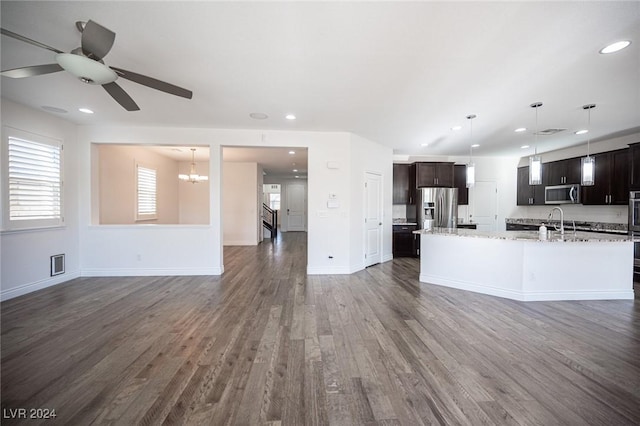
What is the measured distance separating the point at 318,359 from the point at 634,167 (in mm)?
6555

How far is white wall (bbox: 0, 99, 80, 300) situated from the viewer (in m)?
3.65

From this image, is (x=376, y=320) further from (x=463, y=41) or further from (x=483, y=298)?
(x=463, y=41)

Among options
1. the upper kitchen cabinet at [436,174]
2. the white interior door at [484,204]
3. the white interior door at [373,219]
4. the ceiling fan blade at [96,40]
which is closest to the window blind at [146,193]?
the ceiling fan blade at [96,40]

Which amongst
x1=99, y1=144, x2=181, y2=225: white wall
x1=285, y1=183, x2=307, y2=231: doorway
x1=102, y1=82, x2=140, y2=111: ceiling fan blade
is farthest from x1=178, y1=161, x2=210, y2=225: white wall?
x1=102, y1=82, x2=140, y2=111: ceiling fan blade

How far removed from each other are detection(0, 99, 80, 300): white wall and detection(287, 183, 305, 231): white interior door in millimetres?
8834

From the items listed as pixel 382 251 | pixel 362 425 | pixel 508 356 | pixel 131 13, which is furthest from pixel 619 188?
pixel 131 13

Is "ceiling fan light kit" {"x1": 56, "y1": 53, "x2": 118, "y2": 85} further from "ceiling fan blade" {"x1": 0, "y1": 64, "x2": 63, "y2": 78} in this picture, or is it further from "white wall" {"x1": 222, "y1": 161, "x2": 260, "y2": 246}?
"white wall" {"x1": 222, "y1": 161, "x2": 260, "y2": 246}

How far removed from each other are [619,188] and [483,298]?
3996mm

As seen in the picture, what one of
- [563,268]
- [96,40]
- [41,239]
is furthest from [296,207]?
[96,40]

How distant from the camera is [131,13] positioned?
1950mm

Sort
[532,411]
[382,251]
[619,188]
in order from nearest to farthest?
[532,411], [619,188], [382,251]

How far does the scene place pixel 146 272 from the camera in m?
4.97

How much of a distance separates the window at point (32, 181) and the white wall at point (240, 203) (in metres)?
4.49

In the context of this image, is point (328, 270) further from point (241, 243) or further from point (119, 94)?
point (241, 243)
